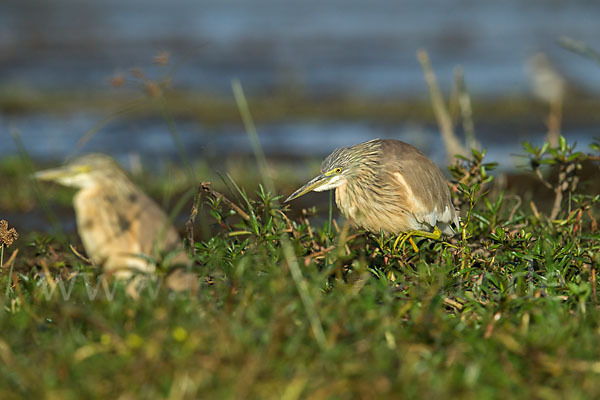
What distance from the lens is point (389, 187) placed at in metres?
4.13

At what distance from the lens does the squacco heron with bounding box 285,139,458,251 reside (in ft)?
13.4

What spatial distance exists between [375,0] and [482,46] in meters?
14.0

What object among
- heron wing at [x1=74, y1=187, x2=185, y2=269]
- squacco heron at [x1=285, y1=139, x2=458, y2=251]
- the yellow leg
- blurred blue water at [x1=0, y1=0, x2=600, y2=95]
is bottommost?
blurred blue water at [x1=0, y1=0, x2=600, y2=95]

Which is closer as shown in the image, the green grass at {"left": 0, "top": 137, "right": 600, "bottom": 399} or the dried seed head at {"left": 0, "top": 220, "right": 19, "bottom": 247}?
the green grass at {"left": 0, "top": 137, "right": 600, "bottom": 399}

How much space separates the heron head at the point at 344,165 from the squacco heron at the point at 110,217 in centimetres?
101

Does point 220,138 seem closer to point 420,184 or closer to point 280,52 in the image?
point 420,184

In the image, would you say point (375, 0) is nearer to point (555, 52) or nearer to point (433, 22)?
point (433, 22)

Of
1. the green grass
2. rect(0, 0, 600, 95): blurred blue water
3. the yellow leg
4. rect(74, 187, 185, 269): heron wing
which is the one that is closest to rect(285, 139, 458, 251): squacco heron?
the yellow leg

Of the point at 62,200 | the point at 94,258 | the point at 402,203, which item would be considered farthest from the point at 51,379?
the point at 62,200

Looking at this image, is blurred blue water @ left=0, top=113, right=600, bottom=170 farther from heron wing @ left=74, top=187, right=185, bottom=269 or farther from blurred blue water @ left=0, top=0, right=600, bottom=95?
heron wing @ left=74, top=187, right=185, bottom=269

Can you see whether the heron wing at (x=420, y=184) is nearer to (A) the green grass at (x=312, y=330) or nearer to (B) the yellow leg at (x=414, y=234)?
(B) the yellow leg at (x=414, y=234)

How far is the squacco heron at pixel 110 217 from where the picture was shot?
328 centimetres

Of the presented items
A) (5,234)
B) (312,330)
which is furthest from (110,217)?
(312,330)

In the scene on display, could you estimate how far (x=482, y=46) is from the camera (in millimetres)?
21719
